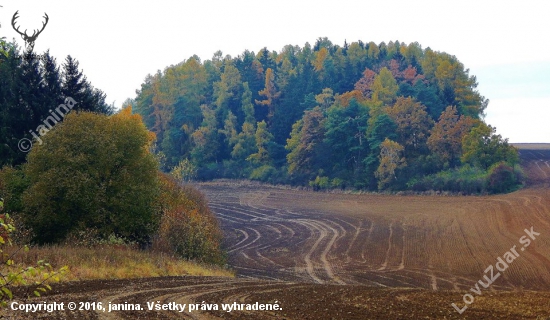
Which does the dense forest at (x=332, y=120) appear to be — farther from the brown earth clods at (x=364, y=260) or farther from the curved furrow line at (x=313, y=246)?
the curved furrow line at (x=313, y=246)

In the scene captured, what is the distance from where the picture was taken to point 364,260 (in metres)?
45.8

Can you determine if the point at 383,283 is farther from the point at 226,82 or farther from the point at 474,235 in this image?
the point at 226,82

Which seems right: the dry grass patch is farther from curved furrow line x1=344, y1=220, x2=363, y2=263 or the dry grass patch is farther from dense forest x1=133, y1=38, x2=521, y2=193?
dense forest x1=133, y1=38, x2=521, y2=193

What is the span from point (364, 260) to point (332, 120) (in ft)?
212

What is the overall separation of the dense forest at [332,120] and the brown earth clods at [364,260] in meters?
8.36

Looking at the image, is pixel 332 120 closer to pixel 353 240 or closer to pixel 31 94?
pixel 353 240

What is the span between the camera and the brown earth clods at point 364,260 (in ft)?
54.1

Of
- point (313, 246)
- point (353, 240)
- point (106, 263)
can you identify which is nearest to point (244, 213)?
point (353, 240)

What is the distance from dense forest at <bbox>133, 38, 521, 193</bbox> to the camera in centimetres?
9538

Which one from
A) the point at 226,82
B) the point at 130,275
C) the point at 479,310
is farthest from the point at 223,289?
the point at 226,82

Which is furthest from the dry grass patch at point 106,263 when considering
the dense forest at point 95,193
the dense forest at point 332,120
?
the dense forest at point 332,120

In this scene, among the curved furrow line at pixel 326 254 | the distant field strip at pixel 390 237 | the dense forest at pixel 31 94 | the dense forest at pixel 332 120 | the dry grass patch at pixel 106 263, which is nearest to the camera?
the dry grass patch at pixel 106 263

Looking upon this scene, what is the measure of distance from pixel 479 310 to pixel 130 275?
14766mm

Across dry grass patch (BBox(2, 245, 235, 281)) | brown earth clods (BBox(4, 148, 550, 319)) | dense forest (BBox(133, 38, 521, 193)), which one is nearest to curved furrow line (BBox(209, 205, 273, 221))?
brown earth clods (BBox(4, 148, 550, 319))
